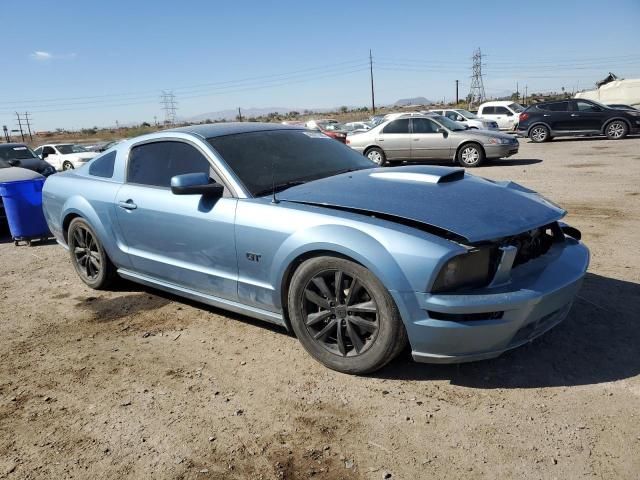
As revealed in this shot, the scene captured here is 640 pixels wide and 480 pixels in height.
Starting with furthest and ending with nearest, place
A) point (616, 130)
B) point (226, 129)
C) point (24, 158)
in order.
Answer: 1. point (616, 130)
2. point (24, 158)
3. point (226, 129)

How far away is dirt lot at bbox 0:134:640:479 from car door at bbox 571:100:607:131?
16.5m

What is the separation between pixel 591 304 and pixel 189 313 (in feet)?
10.4

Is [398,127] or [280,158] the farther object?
[398,127]

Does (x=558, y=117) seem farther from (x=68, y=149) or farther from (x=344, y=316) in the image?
(x=68, y=149)

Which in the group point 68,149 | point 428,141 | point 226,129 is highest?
point 226,129

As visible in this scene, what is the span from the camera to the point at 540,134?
19.8 m

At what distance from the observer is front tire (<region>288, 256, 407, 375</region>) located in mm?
2836

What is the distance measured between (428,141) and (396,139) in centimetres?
86

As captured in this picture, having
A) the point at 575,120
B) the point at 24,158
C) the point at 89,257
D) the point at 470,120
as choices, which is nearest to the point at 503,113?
the point at 470,120

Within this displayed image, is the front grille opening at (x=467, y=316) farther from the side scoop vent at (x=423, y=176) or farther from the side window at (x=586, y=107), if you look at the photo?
the side window at (x=586, y=107)

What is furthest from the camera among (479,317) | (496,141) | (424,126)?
(424,126)

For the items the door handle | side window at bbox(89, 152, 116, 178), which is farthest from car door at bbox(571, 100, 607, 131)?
the door handle

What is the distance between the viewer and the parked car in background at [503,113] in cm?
2497

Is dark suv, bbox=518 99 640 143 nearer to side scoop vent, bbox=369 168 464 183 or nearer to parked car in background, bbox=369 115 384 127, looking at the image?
parked car in background, bbox=369 115 384 127
